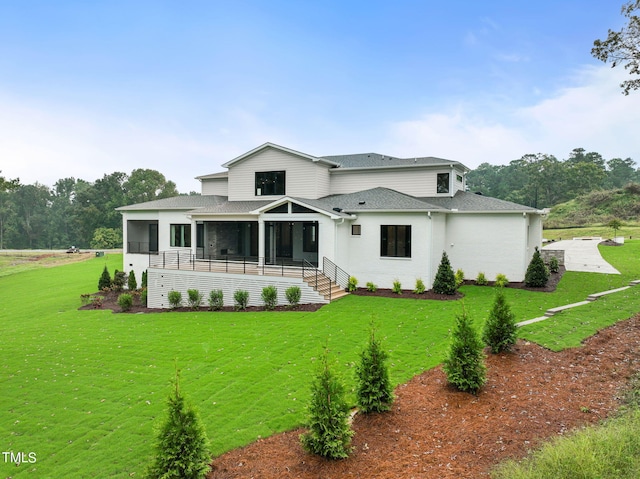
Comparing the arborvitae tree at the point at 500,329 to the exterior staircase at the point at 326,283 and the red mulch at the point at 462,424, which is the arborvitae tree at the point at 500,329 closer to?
the red mulch at the point at 462,424

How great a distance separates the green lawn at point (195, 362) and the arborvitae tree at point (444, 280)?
105cm

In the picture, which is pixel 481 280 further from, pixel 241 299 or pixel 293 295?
Answer: pixel 241 299

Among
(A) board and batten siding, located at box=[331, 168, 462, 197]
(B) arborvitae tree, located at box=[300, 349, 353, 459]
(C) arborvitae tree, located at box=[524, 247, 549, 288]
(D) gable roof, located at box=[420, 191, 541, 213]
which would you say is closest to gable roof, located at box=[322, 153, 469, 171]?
(A) board and batten siding, located at box=[331, 168, 462, 197]

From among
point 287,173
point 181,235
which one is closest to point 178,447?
point 287,173

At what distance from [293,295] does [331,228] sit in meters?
3.96

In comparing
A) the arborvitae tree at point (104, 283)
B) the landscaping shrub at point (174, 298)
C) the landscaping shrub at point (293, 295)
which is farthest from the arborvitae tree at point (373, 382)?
the arborvitae tree at point (104, 283)

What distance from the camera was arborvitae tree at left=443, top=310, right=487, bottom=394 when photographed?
7688 millimetres

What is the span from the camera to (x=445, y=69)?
85.1ft

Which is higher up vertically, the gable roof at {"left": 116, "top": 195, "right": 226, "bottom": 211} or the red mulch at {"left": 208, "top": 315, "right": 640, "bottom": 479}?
the gable roof at {"left": 116, "top": 195, "right": 226, "bottom": 211}

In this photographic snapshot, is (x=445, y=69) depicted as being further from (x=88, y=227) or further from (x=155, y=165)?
(x=88, y=227)

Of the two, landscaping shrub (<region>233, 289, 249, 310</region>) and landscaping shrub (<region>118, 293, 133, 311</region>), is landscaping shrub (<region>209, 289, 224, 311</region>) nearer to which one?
landscaping shrub (<region>233, 289, 249, 310</region>)

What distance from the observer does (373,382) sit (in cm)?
721

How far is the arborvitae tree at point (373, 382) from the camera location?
7109mm

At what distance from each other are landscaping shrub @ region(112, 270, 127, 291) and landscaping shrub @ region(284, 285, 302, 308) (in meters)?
14.7
